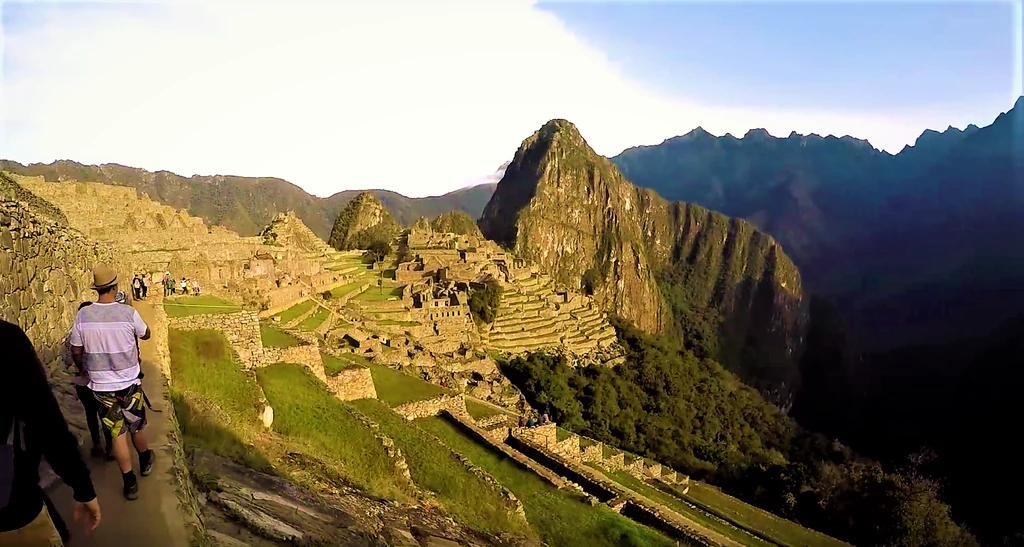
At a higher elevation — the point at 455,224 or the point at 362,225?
the point at 455,224

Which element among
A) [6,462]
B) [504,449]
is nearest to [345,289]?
[504,449]

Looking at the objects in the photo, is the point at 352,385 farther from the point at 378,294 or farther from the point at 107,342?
the point at 378,294

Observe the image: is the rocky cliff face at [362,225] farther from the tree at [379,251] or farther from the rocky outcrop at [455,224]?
the rocky outcrop at [455,224]

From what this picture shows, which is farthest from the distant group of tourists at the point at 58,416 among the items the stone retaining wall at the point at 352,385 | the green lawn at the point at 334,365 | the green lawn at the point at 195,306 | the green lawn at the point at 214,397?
the green lawn at the point at 334,365

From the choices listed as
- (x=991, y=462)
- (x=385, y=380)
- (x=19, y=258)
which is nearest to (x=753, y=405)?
(x=991, y=462)

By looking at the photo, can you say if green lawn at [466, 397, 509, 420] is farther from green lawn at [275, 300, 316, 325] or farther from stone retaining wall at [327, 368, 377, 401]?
green lawn at [275, 300, 316, 325]

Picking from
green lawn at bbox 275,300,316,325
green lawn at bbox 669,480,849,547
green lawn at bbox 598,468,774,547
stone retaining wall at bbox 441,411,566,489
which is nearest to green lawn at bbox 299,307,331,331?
green lawn at bbox 275,300,316,325
